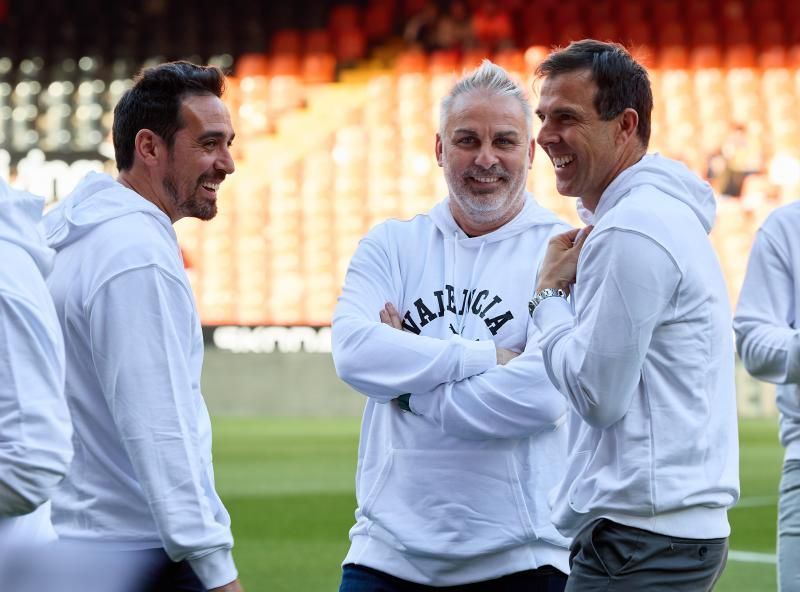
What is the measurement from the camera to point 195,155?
112 inches

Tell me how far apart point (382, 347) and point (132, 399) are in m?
0.87

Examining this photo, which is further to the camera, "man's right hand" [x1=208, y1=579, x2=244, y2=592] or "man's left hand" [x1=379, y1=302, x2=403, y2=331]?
"man's left hand" [x1=379, y1=302, x2=403, y2=331]

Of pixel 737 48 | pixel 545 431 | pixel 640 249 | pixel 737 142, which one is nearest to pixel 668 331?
pixel 640 249

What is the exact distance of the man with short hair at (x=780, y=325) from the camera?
3668mm

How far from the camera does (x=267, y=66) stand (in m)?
22.0

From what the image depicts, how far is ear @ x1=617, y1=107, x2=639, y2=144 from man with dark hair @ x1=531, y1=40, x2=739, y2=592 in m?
0.09

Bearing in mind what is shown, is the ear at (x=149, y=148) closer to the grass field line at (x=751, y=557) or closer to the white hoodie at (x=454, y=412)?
the white hoodie at (x=454, y=412)

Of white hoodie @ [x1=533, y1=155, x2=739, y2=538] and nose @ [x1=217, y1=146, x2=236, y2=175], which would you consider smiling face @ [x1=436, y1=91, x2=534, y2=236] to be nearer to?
nose @ [x1=217, y1=146, x2=236, y2=175]

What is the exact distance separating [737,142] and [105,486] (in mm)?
17887

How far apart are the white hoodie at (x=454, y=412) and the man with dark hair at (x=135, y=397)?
0.59 m

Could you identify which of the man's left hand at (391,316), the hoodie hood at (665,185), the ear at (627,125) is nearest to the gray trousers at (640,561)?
the hoodie hood at (665,185)

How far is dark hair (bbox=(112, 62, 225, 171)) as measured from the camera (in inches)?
111

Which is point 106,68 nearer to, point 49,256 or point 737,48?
point 737,48

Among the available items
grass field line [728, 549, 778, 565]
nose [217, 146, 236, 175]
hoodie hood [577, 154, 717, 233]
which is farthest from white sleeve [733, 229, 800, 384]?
grass field line [728, 549, 778, 565]
